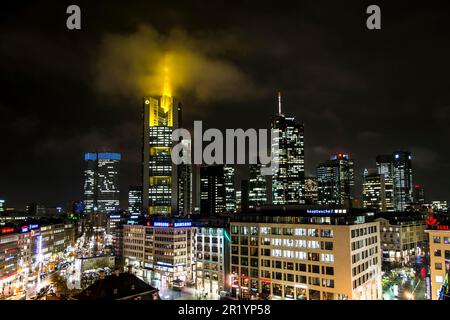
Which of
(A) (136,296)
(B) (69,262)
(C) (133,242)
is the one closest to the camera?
(A) (136,296)

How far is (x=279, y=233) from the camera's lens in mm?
72875

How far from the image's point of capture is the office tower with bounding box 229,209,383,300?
62.9 meters

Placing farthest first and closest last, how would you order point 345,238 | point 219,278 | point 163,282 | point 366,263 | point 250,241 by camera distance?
1. point 163,282
2. point 219,278
3. point 250,241
4. point 366,263
5. point 345,238

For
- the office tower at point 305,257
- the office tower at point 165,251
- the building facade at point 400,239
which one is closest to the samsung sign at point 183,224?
the office tower at point 165,251

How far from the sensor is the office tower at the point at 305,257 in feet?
206

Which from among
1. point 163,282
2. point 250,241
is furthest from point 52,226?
point 250,241

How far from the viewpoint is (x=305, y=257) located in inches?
2638

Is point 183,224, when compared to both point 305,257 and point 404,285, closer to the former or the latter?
point 305,257

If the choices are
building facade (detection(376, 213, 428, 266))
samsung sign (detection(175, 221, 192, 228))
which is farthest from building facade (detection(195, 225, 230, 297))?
building facade (detection(376, 213, 428, 266))

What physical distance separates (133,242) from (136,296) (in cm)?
7873

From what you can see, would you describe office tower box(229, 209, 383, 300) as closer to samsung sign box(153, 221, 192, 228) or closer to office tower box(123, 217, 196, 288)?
office tower box(123, 217, 196, 288)

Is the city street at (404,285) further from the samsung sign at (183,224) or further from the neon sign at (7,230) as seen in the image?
the neon sign at (7,230)
